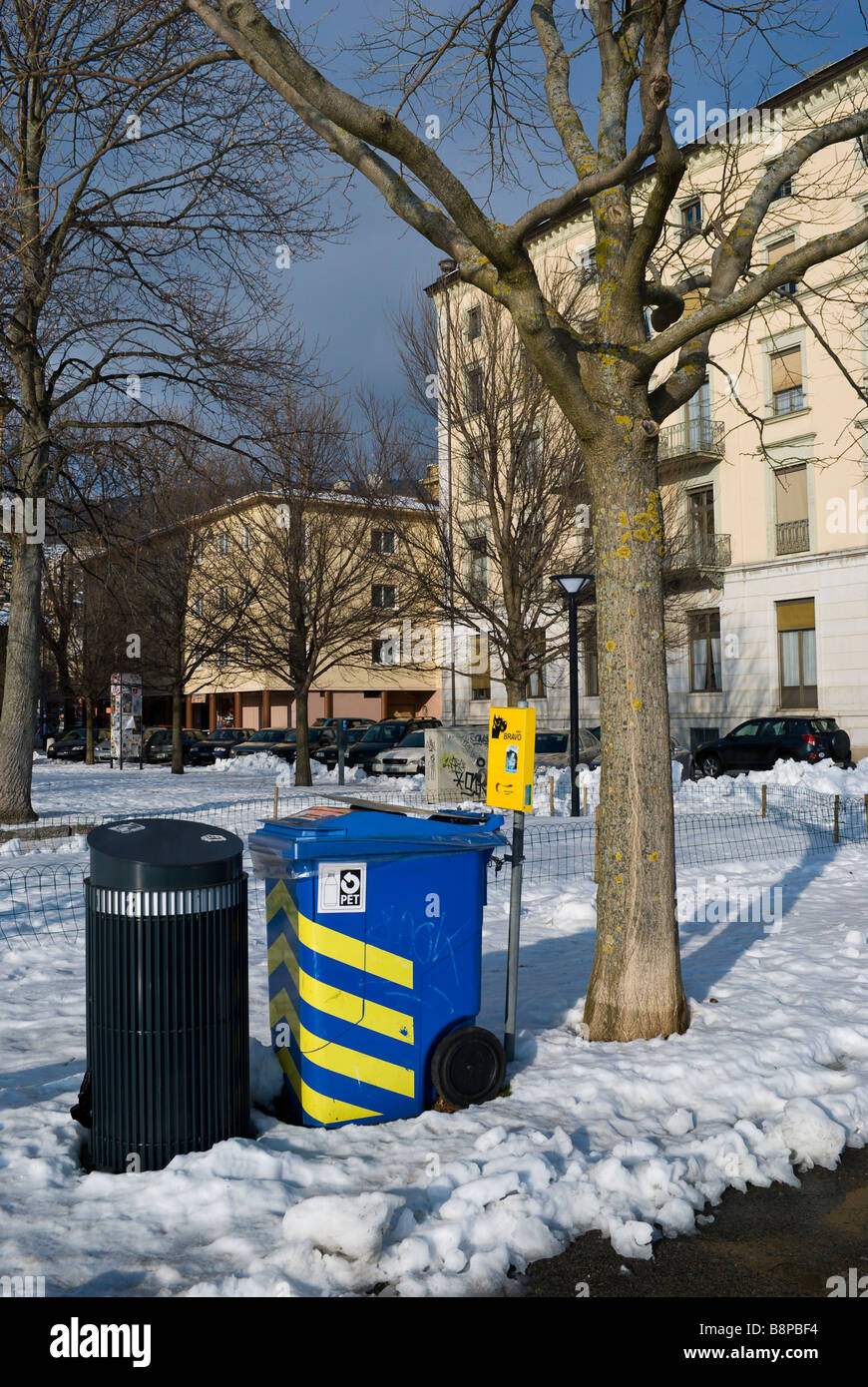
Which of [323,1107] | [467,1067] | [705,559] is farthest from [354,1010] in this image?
[705,559]

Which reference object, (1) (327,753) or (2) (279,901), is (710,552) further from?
(2) (279,901)

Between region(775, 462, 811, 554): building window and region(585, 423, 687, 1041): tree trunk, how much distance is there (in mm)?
26034

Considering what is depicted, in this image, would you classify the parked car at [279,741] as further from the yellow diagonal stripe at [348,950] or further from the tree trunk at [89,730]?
the yellow diagonal stripe at [348,950]

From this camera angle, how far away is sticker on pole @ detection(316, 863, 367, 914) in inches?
162

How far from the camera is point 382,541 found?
2331 cm

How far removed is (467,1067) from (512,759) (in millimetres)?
1438

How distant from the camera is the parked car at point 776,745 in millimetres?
23562

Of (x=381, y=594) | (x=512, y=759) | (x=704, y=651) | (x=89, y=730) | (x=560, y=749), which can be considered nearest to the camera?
(x=512, y=759)

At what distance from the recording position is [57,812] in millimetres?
16625

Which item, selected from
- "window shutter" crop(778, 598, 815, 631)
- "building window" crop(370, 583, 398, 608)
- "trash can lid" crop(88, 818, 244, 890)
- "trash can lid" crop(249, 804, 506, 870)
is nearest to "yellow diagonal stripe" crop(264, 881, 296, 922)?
"trash can lid" crop(249, 804, 506, 870)

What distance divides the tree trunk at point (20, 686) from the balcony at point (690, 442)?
21947 millimetres

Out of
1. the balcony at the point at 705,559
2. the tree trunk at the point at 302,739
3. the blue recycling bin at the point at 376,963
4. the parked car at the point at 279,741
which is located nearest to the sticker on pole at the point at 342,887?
the blue recycling bin at the point at 376,963

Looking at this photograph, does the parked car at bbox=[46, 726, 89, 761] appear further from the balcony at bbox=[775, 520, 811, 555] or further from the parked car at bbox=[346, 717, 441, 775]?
the balcony at bbox=[775, 520, 811, 555]
